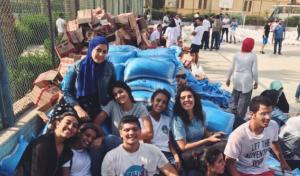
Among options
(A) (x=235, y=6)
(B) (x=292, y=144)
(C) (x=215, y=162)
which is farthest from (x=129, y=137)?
(A) (x=235, y=6)

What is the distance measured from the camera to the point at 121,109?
11.2ft

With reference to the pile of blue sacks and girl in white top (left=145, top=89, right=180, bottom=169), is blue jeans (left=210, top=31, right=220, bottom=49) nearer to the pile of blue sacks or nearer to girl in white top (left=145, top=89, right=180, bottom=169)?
the pile of blue sacks

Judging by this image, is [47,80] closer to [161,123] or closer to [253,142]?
[161,123]

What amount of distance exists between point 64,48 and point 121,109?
9.10ft

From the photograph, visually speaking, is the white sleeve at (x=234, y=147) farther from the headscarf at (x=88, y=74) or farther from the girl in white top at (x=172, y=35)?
the girl in white top at (x=172, y=35)

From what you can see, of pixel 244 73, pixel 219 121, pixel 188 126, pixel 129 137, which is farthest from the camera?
pixel 244 73

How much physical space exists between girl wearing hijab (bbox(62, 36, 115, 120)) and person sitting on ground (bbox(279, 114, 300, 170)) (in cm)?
209

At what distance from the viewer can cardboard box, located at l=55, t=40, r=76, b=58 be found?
564 cm

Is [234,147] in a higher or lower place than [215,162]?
higher

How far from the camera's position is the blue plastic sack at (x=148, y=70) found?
481 centimetres

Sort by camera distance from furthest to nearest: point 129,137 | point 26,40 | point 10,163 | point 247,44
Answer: point 26,40
point 247,44
point 10,163
point 129,137

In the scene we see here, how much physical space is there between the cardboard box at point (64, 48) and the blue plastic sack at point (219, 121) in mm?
2645

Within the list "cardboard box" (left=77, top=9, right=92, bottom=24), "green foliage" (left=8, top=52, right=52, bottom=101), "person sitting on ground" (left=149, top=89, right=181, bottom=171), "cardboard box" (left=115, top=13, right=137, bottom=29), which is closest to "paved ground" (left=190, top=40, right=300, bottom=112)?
"cardboard box" (left=115, top=13, right=137, bottom=29)

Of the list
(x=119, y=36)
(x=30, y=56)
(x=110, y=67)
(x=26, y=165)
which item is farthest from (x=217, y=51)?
(x=26, y=165)
